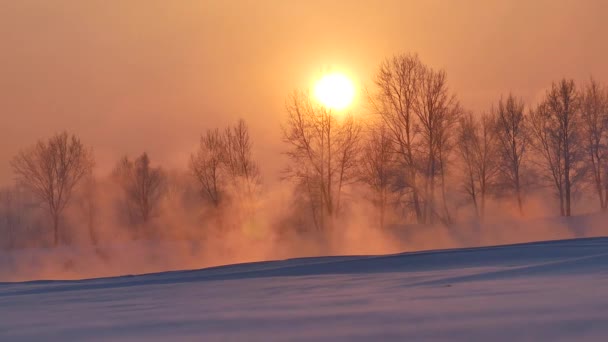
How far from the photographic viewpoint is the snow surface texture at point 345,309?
3.42 meters

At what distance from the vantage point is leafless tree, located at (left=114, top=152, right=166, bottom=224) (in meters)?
27.7

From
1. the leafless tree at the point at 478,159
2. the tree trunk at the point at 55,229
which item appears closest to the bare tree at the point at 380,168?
the leafless tree at the point at 478,159

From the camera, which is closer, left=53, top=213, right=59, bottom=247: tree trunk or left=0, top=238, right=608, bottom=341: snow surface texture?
left=0, top=238, right=608, bottom=341: snow surface texture

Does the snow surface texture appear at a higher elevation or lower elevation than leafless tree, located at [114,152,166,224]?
lower

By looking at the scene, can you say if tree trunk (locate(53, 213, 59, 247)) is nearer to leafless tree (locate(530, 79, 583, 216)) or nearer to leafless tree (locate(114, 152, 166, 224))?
leafless tree (locate(114, 152, 166, 224))

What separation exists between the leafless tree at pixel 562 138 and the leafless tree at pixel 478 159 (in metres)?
1.82

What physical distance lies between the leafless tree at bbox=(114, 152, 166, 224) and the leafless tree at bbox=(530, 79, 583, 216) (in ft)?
50.9

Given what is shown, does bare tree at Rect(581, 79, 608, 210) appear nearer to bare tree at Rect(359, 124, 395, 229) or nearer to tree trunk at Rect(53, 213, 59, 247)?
bare tree at Rect(359, 124, 395, 229)

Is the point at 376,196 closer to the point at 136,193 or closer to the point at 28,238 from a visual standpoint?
the point at 136,193

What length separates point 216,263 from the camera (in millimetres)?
20281

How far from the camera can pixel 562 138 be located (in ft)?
78.2

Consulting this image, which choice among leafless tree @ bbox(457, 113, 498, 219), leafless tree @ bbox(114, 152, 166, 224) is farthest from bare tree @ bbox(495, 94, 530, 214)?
leafless tree @ bbox(114, 152, 166, 224)

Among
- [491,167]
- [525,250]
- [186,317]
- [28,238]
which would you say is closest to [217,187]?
[28,238]

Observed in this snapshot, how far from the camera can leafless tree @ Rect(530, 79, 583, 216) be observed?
931 inches
